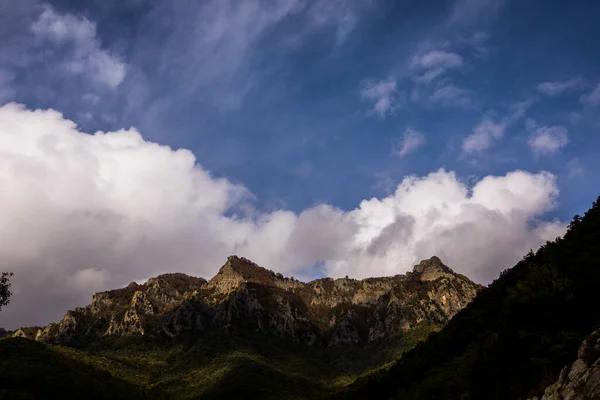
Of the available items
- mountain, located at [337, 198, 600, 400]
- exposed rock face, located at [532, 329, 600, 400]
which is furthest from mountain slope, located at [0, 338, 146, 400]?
exposed rock face, located at [532, 329, 600, 400]

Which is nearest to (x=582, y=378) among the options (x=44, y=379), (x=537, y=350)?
(x=537, y=350)

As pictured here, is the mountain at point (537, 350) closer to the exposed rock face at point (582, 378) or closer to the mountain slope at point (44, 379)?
the exposed rock face at point (582, 378)

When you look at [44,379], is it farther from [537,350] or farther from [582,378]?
[582,378]

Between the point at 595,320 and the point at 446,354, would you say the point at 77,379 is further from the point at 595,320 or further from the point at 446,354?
the point at 595,320

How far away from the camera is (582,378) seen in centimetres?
1806

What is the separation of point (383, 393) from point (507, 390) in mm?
26153

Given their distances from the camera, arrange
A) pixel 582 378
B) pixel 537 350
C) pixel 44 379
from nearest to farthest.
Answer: pixel 582 378, pixel 537 350, pixel 44 379

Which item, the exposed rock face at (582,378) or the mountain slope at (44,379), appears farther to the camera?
the mountain slope at (44,379)

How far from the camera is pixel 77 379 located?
154 m

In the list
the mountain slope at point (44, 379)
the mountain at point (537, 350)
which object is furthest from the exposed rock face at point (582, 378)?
the mountain slope at point (44, 379)

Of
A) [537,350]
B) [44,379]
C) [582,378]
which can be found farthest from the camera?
[44,379]

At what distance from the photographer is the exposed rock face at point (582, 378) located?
1716cm

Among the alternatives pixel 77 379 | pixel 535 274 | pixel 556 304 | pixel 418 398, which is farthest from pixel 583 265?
pixel 77 379

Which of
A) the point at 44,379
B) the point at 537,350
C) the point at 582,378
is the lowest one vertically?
the point at 582,378
